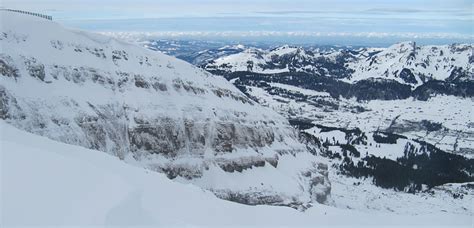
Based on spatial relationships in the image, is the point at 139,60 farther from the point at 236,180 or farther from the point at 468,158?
the point at 468,158

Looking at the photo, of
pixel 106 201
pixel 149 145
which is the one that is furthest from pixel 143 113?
pixel 106 201

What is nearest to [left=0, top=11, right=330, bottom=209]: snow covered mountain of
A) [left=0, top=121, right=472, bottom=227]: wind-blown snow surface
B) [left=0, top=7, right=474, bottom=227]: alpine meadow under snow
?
[left=0, top=7, right=474, bottom=227]: alpine meadow under snow

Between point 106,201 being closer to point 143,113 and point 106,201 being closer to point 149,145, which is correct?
point 149,145

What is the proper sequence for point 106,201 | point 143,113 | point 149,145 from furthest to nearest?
point 143,113, point 149,145, point 106,201

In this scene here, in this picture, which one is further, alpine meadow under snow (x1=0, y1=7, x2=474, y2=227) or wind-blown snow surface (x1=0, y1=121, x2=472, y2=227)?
alpine meadow under snow (x1=0, y1=7, x2=474, y2=227)

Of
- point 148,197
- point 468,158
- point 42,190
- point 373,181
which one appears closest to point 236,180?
point 148,197

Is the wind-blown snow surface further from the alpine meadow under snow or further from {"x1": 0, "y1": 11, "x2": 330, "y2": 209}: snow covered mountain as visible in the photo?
{"x1": 0, "y1": 11, "x2": 330, "y2": 209}: snow covered mountain
